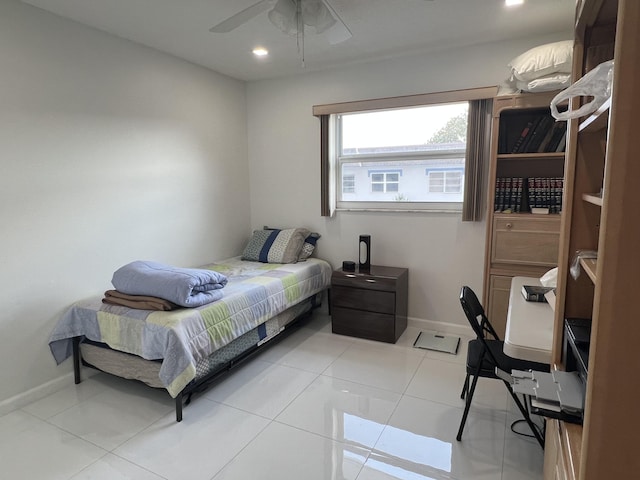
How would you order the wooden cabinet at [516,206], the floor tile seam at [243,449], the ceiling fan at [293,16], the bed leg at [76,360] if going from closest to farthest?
the floor tile seam at [243,449] → the ceiling fan at [293,16] → the bed leg at [76,360] → the wooden cabinet at [516,206]

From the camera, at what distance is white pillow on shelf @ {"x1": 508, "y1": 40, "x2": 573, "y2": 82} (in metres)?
2.45

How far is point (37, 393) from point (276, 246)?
85.7 inches

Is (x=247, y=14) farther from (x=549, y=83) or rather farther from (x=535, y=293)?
(x=535, y=293)

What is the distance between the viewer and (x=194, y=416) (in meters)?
2.27

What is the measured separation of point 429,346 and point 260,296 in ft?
5.02

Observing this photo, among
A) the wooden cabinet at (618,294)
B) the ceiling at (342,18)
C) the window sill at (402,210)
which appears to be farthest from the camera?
the window sill at (402,210)

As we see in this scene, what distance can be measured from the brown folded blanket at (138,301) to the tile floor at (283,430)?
633 mm

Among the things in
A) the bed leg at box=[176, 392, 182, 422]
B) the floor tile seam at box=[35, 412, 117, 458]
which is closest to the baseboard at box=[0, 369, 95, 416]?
the floor tile seam at box=[35, 412, 117, 458]

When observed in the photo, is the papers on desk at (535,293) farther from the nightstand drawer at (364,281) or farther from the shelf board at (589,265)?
the nightstand drawer at (364,281)

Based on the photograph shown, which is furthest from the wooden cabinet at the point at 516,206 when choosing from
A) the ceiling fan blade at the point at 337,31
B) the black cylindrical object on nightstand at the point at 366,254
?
the ceiling fan blade at the point at 337,31

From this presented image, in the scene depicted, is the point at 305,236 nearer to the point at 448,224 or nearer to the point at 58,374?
the point at 448,224

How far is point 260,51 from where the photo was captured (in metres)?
3.21

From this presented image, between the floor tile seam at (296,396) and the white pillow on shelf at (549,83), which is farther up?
the white pillow on shelf at (549,83)

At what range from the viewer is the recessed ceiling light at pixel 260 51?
3.16 meters
